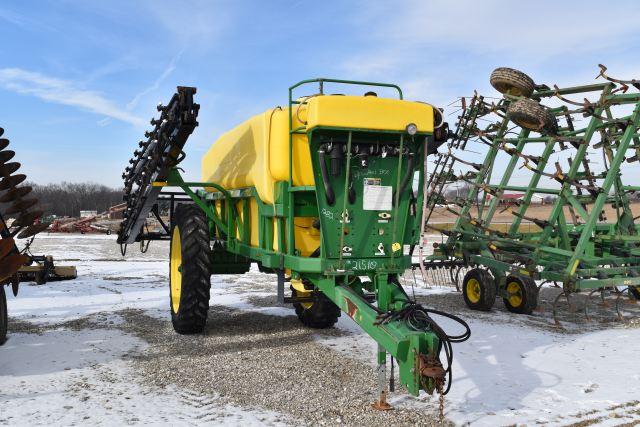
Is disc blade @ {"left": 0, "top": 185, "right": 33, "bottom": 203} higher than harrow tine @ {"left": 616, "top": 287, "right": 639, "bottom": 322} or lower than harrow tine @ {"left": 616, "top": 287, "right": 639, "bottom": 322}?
higher

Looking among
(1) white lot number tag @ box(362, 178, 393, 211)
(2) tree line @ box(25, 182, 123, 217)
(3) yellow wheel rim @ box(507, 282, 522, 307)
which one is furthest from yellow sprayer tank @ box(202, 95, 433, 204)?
(2) tree line @ box(25, 182, 123, 217)

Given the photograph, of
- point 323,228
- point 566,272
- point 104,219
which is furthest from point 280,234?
point 104,219

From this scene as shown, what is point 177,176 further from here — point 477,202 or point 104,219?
point 104,219

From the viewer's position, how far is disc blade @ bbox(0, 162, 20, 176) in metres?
5.46

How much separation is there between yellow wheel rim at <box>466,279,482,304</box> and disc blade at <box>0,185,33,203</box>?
21.9 ft

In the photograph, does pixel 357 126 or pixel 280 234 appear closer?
pixel 357 126

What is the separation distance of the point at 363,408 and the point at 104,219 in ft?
139

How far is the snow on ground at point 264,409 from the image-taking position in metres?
4.28

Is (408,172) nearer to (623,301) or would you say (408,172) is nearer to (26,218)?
(26,218)

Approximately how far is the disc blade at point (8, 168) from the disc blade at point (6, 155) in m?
0.05

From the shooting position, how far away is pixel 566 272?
7742 mm

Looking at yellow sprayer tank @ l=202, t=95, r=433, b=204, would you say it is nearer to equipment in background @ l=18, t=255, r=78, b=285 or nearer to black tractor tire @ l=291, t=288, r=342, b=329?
black tractor tire @ l=291, t=288, r=342, b=329

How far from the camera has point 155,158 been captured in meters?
6.57

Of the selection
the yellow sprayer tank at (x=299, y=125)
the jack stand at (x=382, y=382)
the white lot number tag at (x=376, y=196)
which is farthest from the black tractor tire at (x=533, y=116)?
the jack stand at (x=382, y=382)
